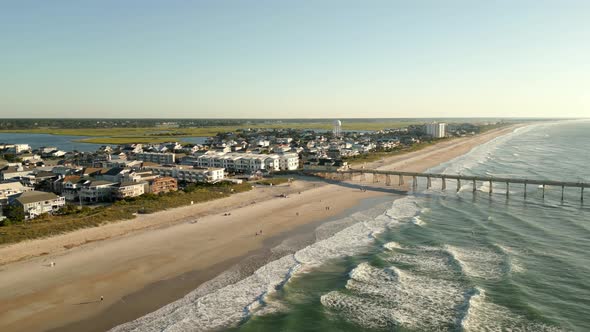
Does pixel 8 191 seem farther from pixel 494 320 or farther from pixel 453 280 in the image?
pixel 494 320

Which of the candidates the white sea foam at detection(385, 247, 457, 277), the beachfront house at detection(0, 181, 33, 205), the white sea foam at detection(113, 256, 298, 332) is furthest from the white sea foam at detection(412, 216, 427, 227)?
the beachfront house at detection(0, 181, 33, 205)

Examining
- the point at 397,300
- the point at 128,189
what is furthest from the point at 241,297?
the point at 128,189

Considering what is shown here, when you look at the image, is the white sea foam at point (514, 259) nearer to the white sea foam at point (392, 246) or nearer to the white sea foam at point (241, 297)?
the white sea foam at point (392, 246)

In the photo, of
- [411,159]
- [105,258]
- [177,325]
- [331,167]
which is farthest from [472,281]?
[411,159]

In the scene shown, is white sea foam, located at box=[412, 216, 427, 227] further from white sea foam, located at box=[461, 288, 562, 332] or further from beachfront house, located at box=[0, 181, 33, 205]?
beachfront house, located at box=[0, 181, 33, 205]

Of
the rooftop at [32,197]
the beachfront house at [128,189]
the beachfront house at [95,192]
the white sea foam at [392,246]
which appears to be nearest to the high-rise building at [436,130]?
the beachfront house at [128,189]

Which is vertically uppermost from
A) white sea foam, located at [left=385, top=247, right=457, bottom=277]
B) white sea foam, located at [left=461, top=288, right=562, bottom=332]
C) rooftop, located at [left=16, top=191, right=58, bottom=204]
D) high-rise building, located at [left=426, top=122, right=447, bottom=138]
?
high-rise building, located at [left=426, top=122, right=447, bottom=138]

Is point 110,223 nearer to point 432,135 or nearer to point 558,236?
point 558,236
